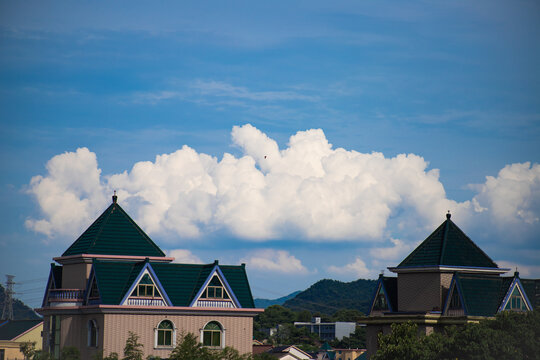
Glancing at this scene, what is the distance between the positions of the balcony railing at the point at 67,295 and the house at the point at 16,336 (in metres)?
A: 43.1

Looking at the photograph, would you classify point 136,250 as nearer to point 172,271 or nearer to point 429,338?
point 172,271

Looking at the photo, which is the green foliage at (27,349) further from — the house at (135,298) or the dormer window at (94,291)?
the dormer window at (94,291)

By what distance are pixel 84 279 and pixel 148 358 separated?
8911 millimetres

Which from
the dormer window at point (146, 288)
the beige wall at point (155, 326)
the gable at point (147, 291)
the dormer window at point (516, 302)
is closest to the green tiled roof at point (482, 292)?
the dormer window at point (516, 302)

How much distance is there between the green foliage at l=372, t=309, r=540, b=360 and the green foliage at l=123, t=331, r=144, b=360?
17.8 m

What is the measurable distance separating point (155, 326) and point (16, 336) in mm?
54518

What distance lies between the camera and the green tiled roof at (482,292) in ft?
228

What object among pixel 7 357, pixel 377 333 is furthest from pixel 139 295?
pixel 7 357

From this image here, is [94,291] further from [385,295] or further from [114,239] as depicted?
[385,295]

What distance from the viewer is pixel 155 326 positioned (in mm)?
70875

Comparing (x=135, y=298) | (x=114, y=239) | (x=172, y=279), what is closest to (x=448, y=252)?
(x=172, y=279)

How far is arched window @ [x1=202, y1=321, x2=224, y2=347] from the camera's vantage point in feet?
238

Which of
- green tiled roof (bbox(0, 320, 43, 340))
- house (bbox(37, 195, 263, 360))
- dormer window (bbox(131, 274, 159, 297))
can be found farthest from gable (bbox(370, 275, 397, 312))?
green tiled roof (bbox(0, 320, 43, 340))

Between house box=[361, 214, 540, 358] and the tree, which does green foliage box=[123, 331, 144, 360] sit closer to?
the tree
